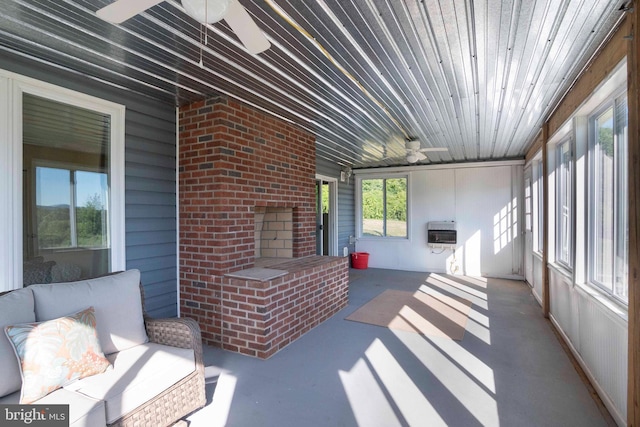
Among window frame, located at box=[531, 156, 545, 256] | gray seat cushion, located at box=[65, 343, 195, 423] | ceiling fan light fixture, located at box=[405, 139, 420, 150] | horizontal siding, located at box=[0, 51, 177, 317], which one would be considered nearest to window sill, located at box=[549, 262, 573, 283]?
window frame, located at box=[531, 156, 545, 256]

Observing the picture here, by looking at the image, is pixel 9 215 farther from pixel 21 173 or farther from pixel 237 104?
pixel 237 104

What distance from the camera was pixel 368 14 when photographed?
2014 mm

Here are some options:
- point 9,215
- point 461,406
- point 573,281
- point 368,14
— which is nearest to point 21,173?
point 9,215

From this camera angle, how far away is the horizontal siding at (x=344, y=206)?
7457 mm

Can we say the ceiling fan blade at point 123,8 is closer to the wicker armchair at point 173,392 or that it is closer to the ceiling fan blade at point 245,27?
the ceiling fan blade at point 245,27

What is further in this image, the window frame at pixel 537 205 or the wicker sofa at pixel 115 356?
the window frame at pixel 537 205

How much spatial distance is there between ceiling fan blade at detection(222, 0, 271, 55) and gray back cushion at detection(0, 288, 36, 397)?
194 cm

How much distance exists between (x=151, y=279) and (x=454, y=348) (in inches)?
128

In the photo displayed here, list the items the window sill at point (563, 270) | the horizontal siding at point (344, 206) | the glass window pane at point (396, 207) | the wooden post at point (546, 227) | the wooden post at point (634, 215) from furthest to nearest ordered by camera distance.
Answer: the glass window pane at point (396, 207), the horizontal siding at point (344, 206), the wooden post at point (546, 227), the window sill at point (563, 270), the wooden post at point (634, 215)

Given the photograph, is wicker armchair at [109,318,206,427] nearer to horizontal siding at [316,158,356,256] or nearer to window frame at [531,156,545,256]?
horizontal siding at [316,158,356,256]

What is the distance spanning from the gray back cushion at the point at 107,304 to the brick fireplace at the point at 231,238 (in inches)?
39.6

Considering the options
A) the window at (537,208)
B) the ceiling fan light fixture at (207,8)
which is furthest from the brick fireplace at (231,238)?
the window at (537,208)

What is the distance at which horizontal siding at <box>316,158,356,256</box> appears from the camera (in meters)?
7.46

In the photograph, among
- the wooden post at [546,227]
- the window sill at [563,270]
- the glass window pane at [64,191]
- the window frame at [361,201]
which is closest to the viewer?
the glass window pane at [64,191]
